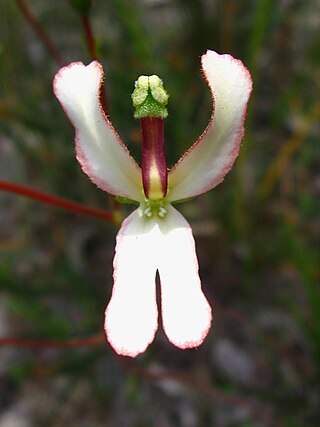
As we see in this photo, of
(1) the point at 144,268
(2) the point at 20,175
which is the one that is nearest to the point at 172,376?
(2) the point at 20,175

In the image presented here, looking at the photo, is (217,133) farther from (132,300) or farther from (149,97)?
(132,300)

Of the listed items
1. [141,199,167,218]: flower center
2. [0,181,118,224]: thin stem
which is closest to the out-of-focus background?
[0,181,118,224]: thin stem

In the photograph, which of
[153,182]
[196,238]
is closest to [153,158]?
[153,182]

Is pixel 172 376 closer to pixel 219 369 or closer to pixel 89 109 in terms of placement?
pixel 219 369

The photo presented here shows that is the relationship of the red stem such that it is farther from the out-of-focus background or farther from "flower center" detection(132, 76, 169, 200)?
the out-of-focus background

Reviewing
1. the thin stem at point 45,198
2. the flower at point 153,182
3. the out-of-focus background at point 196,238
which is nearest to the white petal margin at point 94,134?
the flower at point 153,182

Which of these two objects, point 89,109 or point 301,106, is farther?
point 301,106
